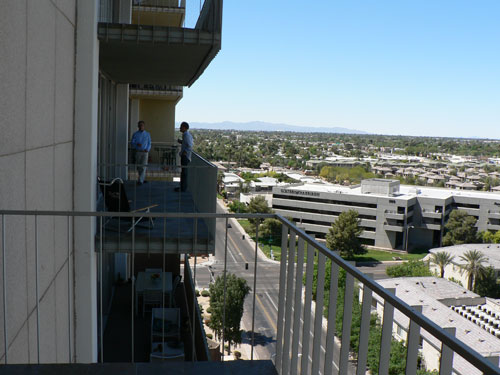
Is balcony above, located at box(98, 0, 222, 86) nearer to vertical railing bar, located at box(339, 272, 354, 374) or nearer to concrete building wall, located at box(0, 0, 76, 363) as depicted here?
concrete building wall, located at box(0, 0, 76, 363)

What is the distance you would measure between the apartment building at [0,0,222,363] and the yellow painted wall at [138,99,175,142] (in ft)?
45.9

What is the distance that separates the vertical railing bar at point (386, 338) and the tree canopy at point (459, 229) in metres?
73.1

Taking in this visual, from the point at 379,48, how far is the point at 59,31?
589ft

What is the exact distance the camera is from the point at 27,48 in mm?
4539

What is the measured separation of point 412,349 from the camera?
170 cm

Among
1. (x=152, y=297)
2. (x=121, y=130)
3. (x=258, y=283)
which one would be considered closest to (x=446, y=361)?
(x=152, y=297)

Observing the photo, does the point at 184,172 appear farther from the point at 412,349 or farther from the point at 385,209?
the point at 385,209

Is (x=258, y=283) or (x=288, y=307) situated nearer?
(x=288, y=307)

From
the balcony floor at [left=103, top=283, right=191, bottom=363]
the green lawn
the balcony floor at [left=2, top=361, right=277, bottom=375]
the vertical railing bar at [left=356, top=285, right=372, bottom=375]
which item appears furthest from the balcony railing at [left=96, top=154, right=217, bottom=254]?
the green lawn

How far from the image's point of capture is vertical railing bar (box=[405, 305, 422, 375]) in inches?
66.3

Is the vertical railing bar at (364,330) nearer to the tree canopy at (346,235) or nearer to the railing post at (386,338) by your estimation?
the railing post at (386,338)

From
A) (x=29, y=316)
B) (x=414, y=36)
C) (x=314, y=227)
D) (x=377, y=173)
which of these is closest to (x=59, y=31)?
(x=29, y=316)

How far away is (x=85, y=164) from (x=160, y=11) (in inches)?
349

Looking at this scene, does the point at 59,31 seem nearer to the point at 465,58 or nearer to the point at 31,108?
the point at 31,108
